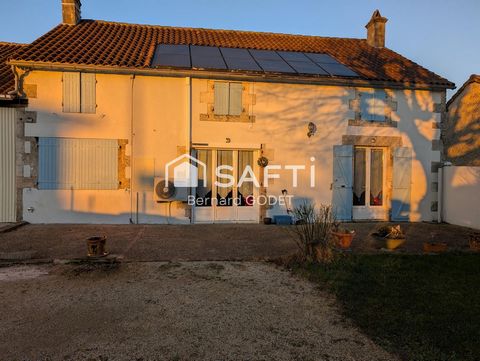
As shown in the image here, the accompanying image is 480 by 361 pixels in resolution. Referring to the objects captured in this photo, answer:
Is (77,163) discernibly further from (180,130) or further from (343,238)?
(343,238)

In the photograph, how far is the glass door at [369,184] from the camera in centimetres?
1030

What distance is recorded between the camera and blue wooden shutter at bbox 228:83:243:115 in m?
9.59

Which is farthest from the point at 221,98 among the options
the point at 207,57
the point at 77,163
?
the point at 77,163

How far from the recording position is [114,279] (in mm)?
4742

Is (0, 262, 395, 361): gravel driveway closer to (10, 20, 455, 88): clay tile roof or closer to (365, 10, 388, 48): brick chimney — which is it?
(10, 20, 455, 88): clay tile roof

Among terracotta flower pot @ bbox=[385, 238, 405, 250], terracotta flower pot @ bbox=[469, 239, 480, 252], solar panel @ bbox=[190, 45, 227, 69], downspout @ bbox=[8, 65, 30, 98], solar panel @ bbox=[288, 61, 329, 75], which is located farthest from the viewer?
solar panel @ bbox=[288, 61, 329, 75]

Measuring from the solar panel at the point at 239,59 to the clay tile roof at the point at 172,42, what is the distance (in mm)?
748

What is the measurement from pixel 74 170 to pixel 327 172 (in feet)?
22.9

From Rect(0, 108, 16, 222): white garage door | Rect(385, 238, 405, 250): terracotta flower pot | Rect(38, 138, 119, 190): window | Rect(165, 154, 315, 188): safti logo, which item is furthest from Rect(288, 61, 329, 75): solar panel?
Rect(0, 108, 16, 222): white garage door

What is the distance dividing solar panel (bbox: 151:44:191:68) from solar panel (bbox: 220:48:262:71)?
1172 millimetres

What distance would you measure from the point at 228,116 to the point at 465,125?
1093cm

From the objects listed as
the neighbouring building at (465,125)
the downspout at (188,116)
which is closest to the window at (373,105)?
the downspout at (188,116)

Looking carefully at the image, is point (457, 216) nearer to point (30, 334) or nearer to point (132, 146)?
point (132, 146)

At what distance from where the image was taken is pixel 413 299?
402 cm
